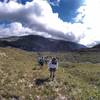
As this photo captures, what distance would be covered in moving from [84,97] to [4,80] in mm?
8495

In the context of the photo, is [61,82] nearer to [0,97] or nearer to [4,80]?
[4,80]

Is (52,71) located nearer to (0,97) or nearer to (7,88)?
(7,88)

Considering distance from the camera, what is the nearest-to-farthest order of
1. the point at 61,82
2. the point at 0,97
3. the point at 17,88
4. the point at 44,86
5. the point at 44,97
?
the point at 0,97 < the point at 44,97 < the point at 17,88 < the point at 44,86 < the point at 61,82

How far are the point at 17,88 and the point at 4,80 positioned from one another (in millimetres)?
3091

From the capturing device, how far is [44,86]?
3406cm

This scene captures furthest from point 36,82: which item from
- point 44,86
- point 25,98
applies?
point 25,98

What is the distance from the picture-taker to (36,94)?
30328 millimetres

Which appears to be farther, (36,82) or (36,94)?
(36,82)

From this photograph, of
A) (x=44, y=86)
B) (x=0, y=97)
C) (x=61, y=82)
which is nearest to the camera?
(x=0, y=97)

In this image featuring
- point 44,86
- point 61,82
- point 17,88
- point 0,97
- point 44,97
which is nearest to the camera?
point 0,97

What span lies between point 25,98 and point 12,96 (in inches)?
46.0

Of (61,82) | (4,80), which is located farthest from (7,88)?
(61,82)

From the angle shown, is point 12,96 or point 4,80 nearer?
point 12,96

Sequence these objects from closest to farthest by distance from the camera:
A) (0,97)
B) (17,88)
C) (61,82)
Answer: (0,97) → (17,88) → (61,82)
